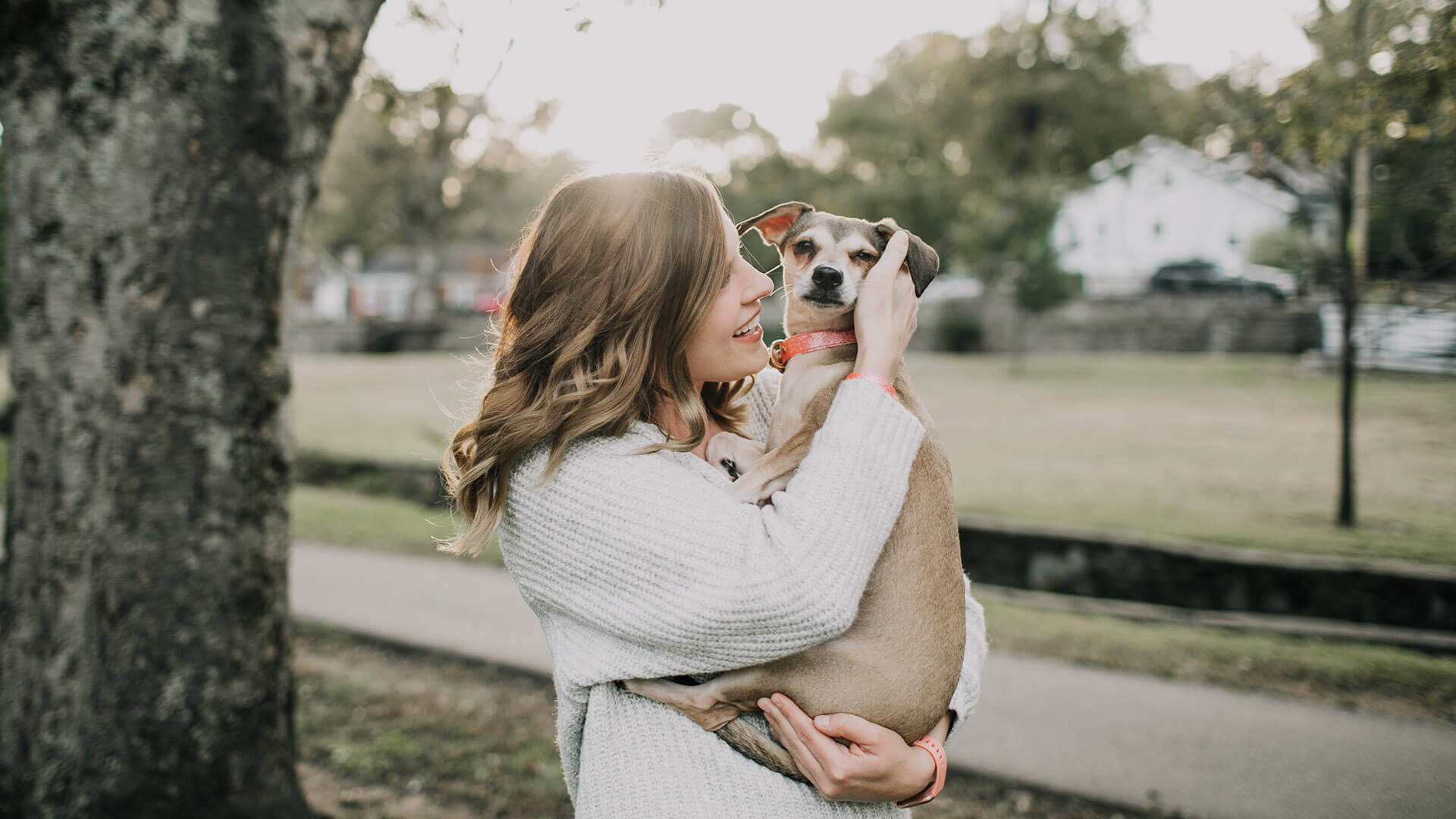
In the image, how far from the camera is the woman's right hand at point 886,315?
193 cm

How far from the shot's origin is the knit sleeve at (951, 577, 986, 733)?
2055 millimetres

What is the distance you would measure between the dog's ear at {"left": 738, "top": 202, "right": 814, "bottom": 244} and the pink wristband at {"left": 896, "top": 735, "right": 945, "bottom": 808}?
1.67 meters

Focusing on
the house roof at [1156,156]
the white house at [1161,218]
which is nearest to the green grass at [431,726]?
the house roof at [1156,156]

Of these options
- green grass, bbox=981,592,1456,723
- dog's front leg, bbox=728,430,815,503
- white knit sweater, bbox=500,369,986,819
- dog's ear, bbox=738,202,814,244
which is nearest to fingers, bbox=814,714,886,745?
white knit sweater, bbox=500,369,986,819

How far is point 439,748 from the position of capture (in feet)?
14.9

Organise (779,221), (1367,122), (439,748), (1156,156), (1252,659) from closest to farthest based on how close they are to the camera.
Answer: (779,221) → (439,748) → (1252,659) → (1367,122) → (1156,156)

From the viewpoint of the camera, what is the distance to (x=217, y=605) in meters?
2.94

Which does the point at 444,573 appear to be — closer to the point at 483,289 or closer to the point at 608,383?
the point at 608,383

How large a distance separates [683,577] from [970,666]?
86 centimetres

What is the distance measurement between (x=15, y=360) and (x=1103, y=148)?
40.2m

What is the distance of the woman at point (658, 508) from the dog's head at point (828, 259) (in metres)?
0.69

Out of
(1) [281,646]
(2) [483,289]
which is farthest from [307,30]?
(2) [483,289]

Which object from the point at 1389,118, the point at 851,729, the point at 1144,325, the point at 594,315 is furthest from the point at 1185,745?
the point at 1144,325

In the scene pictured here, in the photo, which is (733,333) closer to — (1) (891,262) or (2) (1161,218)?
(1) (891,262)
